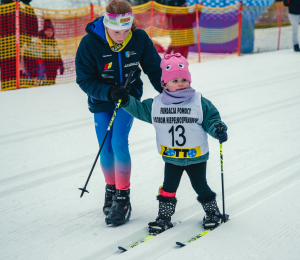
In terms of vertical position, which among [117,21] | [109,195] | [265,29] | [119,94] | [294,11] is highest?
[117,21]

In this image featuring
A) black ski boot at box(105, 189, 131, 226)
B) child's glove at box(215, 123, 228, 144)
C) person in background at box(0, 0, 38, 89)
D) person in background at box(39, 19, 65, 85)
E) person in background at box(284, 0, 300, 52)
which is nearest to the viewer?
child's glove at box(215, 123, 228, 144)

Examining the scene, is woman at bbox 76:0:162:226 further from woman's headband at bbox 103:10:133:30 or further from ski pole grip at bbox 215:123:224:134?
ski pole grip at bbox 215:123:224:134

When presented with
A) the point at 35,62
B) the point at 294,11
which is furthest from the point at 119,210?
the point at 294,11

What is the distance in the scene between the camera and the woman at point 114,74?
2443mm

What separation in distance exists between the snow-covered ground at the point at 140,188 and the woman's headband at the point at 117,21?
56.9 inches

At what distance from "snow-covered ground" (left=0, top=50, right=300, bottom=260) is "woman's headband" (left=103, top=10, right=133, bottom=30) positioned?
4.74 feet

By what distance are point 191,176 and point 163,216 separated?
0.36 meters

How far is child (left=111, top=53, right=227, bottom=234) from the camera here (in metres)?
2.32

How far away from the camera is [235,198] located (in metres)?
2.96

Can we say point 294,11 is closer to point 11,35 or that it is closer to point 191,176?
point 11,35

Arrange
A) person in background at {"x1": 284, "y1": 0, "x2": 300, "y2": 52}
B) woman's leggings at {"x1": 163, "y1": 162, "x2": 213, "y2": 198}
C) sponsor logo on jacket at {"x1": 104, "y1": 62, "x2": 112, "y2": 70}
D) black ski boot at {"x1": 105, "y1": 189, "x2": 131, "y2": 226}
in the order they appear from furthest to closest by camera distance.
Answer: person in background at {"x1": 284, "y1": 0, "x2": 300, "y2": 52} → black ski boot at {"x1": 105, "y1": 189, "x2": 131, "y2": 226} → sponsor logo on jacket at {"x1": 104, "y1": 62, "x2": 112, "y2": 70} → woman's leggings at {"x1": 163, "y1": 162, "x2": 213, "y2": 198}

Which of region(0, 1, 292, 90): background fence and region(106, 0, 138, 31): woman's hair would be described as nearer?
region(106, 0, 138, 31): woman's hair

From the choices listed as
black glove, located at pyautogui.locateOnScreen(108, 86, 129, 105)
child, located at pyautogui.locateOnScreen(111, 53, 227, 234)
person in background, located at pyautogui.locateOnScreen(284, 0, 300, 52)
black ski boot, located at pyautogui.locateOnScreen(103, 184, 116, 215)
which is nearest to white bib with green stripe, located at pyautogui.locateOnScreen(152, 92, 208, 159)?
child, located at pyautogui.locateOnScreen(111, 53, 227, 234)

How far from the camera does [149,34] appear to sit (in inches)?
444
